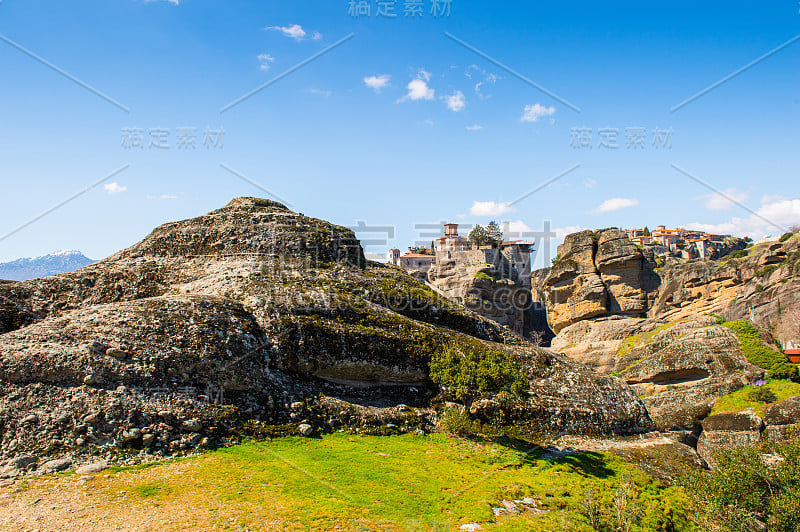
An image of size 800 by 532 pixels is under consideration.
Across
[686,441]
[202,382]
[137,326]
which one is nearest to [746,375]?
[686,441]

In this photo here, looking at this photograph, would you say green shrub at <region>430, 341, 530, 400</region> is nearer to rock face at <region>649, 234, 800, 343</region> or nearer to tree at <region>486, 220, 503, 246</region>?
rock face at <region>649, 234, 800, 343</region>

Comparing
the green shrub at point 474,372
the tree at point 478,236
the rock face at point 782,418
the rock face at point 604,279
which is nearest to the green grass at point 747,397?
the rock face at point 782,418

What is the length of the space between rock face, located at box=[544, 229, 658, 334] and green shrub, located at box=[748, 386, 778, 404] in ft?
→ 97.3

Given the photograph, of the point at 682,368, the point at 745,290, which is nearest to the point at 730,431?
the point at 682,368

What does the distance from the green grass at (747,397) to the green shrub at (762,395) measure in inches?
7.5

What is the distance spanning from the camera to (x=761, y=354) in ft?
105

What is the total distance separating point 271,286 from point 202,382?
604 centimetres

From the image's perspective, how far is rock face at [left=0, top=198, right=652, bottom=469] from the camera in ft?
44.8

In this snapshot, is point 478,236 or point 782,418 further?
point 478,236

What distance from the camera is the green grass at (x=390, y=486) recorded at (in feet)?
34.8

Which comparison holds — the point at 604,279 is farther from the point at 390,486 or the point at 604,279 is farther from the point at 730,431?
the point at 390,486

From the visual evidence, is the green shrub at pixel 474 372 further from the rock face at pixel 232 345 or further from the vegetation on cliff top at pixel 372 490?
the vegetation on cliff top at pixel 372 490

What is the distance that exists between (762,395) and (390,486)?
2714 centimetres

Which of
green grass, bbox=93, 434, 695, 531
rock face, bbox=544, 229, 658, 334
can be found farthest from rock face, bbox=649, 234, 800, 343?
green grass, bbox=93, 434, 695, 531
